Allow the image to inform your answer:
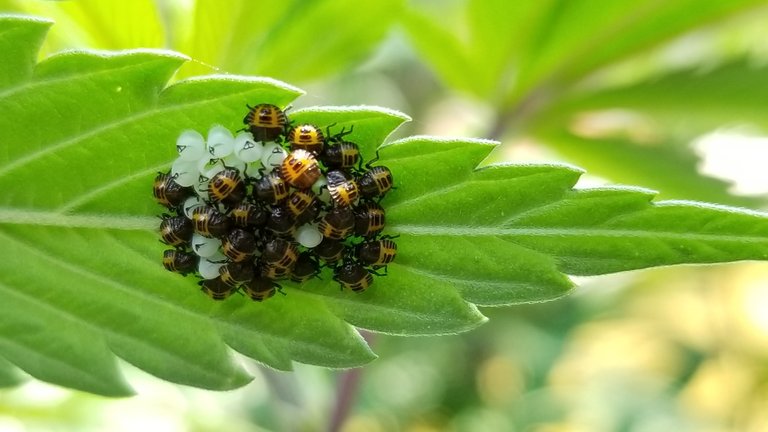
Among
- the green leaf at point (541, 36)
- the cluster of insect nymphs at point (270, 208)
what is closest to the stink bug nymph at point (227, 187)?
the cluster of insect nymphs at point (270, 208)

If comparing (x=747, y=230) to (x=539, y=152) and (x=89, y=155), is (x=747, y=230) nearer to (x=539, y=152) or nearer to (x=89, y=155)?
(x=89, y=155)

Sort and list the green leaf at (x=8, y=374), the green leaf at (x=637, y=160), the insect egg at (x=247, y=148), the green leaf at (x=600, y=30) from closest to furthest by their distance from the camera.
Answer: the insect egg at (x=247, y=148) → the green leaf at (x=8, y=374) → the green leaf at (x=600, y=30) → the green leaf at (x=637, y=160)

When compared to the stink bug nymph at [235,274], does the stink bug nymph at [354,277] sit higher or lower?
lower

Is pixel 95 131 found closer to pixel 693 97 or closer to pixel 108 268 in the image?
pixel 108 268

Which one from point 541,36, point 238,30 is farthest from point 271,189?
point 541,36

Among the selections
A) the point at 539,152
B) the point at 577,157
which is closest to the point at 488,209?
the point at 577,157

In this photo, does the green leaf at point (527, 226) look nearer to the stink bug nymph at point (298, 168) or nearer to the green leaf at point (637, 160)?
the stink bug nymph at point (298, 168)
